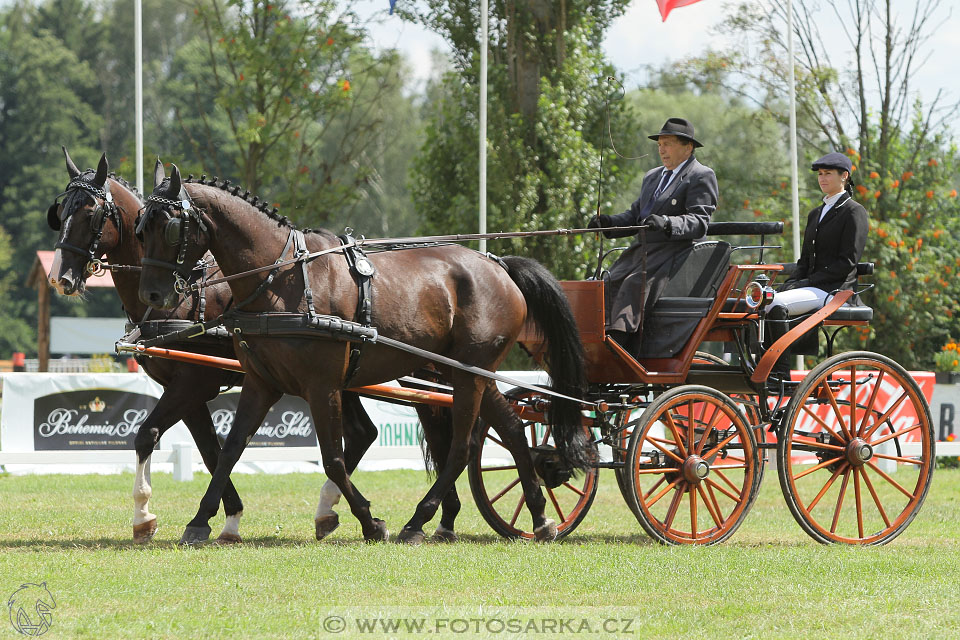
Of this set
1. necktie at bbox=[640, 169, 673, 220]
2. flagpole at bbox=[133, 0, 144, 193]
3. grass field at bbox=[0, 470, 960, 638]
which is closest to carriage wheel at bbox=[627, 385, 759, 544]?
grass field at bbox=[0, 470, 960, 638]

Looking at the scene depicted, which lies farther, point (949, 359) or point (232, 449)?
point (949, 359)

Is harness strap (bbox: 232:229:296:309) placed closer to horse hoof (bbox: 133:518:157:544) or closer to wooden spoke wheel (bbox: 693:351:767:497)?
horse hoof (bbox: 133:518:157:544)

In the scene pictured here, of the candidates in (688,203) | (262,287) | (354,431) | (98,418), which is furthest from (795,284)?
(98,418)

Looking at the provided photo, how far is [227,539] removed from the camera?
7203mm

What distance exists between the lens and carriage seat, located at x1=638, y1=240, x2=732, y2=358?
7594mm

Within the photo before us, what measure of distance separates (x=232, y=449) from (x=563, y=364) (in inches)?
85.5

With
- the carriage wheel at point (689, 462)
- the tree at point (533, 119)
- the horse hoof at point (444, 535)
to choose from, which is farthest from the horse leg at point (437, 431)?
the tree at point (533, 119)

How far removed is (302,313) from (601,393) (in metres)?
2.20

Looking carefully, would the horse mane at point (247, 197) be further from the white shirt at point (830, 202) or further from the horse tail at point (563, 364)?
the white shirt at point (830, 202)

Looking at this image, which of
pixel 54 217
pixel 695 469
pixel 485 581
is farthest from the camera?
pixel 54 217

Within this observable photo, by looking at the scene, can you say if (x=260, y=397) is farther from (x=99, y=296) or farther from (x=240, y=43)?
(x=99, y=296)

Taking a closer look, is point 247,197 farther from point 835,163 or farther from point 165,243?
point 835,163

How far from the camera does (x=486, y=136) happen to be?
54.4ft

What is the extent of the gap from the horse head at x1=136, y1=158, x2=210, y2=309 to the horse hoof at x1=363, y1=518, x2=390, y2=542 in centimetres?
186
